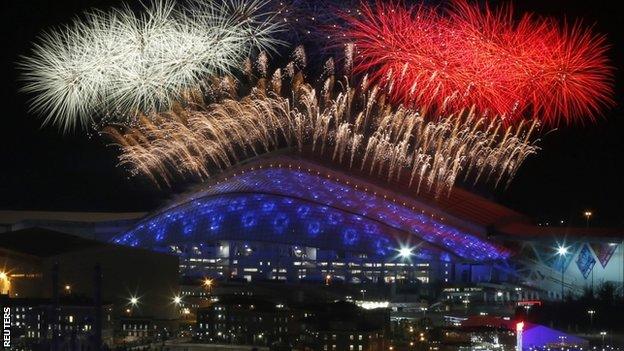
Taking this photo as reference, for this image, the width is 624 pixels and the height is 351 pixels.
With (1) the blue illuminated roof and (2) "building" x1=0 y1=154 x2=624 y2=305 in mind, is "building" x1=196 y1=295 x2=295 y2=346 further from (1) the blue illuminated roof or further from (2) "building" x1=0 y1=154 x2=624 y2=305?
(1) the blue illuminated roof

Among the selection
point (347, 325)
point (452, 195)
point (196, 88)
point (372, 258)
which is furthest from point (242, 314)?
point (452, 195)

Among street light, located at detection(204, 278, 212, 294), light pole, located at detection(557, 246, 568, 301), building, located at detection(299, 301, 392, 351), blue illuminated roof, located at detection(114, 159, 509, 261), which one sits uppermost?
blue illuminated roof, located at detection(114, 159, 509, 261)

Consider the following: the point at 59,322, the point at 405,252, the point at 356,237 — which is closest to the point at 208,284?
the point at 356,237

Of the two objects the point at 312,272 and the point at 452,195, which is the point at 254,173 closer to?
the point at 312,272

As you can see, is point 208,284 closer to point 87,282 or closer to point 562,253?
point 87,282

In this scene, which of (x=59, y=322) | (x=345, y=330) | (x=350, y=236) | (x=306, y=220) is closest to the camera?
(x=59, y=322)

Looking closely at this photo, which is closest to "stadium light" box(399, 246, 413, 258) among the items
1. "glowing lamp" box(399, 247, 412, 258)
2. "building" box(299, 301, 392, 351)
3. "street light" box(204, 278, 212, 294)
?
"glowing lamp" box(399, 247, 412, 258)
